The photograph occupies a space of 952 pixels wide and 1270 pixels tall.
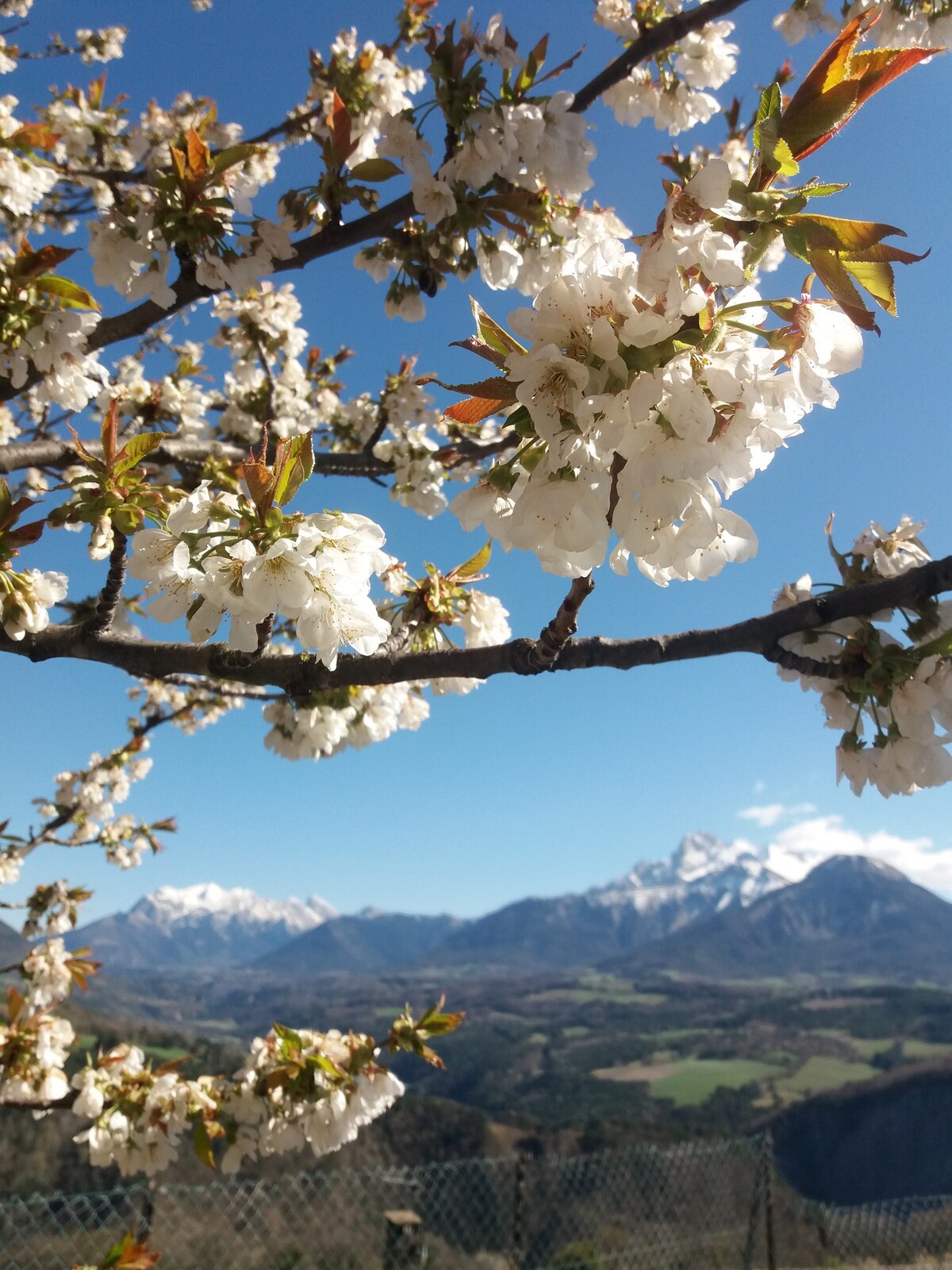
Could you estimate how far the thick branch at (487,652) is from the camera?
57.7 inches

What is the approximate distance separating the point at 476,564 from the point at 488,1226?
1353cm

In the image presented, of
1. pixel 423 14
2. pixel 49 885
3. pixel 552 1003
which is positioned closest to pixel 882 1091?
pixel 49 885

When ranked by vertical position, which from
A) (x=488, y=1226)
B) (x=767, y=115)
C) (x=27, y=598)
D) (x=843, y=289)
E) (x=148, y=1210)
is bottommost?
(x=488, y=1226)

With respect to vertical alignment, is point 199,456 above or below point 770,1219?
above

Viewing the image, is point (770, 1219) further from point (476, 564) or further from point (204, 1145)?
point (476, 564)

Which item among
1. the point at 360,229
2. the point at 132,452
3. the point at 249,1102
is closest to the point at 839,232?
the point at 132,452

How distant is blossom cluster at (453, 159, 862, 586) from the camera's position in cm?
81

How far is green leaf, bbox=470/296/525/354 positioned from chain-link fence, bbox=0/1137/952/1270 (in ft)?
21.9

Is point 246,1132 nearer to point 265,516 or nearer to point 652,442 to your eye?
point 265,516

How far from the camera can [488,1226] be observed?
38.8 feet

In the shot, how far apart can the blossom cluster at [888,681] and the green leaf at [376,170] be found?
180 centimetres

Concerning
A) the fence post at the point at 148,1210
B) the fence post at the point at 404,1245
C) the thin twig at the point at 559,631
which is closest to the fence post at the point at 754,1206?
the fence post at the point at 404,1245

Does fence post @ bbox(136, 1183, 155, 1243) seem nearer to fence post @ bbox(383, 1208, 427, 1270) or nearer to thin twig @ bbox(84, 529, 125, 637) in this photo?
fence post @ bbox(383, 1208, 427, 1270)

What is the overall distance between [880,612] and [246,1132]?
291 cm
